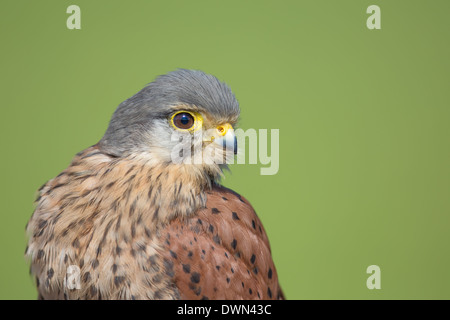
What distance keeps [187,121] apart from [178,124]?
0.12ft

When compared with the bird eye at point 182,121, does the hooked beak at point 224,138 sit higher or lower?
lower

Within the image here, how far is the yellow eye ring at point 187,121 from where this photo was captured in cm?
185

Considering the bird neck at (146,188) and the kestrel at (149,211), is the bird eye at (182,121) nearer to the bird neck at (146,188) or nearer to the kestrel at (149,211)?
the kestrel at (149,211)

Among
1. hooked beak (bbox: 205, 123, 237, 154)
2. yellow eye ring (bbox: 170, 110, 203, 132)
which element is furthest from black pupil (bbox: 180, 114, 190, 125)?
hooked beak (bbox: 205, 123, 237, 154)

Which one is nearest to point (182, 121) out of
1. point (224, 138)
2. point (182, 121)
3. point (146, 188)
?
point (182, 121)

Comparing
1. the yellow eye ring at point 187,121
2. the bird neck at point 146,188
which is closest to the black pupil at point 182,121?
the yellow eye ring at point 187,121

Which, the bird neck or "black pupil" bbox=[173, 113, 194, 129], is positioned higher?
"black pupil" bbox=[173, 113, 194, 129]

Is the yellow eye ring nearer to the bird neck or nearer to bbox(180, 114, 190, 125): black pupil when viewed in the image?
bbox(180, 114, 190, 125): black pupil

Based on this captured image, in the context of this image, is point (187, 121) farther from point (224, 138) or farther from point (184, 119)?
point (224, 138)

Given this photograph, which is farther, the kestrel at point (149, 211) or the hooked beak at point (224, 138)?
the hooked beak at point (224, 138)

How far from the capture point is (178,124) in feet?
6.08

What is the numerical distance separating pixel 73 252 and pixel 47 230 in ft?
0.47

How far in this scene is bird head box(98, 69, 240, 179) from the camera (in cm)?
184
